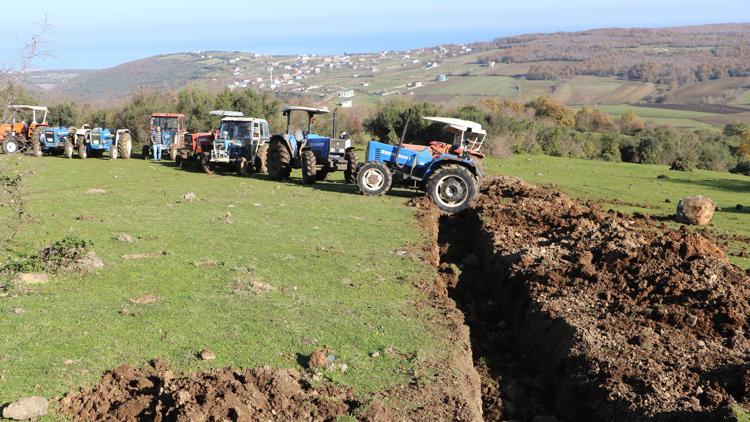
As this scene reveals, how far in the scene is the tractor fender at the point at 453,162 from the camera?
61.8ft

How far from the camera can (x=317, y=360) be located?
7461mm

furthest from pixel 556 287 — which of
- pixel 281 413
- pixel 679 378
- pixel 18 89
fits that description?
pixel 18 89

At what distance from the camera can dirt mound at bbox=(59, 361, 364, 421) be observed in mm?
6078

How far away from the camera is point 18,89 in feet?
27.4

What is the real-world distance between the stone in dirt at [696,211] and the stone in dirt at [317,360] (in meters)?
12.8

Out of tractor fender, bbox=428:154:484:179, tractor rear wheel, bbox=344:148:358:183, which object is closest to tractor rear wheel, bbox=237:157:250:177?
tractor rear wheel, bbox=344:148:358:183

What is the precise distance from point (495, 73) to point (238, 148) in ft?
309

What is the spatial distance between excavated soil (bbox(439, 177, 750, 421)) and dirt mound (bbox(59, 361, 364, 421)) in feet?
6.98

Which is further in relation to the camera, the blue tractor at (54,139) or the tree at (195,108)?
the tree at (195,108)

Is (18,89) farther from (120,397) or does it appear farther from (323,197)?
(323,197)

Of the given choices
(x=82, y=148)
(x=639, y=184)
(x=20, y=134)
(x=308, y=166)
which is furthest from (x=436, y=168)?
(x=20, y=134)

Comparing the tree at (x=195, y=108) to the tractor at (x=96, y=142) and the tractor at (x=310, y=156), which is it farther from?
the tractor at (x=310, y=156)

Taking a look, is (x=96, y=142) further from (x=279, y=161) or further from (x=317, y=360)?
(x=317, y=360)

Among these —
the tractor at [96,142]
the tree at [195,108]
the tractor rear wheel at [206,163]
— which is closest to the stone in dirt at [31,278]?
the tractor rear wheel at [206,163]
